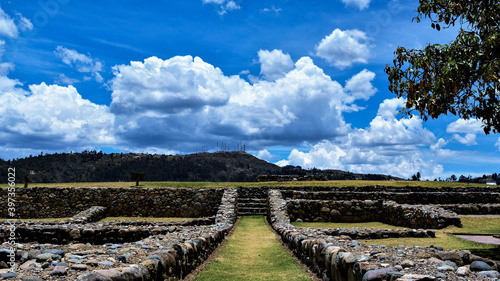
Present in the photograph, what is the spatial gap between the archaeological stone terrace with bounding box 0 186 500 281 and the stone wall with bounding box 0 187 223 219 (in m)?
0.07

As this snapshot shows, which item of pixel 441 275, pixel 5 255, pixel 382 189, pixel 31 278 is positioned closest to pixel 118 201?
pixel 5 255

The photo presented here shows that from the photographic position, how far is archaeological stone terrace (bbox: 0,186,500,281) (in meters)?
5.84

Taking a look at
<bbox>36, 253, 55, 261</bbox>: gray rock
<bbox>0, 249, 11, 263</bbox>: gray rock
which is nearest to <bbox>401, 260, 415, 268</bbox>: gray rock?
<bbox>36, 253, 55, 261</bbox>: gray rock

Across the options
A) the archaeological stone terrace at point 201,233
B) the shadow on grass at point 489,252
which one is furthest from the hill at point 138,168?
the shadow on grass at point 489,252

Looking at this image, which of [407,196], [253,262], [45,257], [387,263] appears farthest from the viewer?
[407,196]

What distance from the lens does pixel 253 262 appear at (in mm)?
10945

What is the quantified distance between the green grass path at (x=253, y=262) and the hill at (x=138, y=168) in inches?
2290

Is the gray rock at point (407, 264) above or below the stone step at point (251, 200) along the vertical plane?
above

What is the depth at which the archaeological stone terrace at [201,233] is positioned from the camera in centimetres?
584

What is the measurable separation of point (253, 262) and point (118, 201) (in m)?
17.1

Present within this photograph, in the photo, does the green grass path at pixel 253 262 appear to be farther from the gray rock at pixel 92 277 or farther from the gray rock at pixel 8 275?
the gray rock at pixel 8 275

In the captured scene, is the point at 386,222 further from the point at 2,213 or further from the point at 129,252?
the point at 2,213

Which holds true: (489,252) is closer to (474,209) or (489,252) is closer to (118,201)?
(474,209)

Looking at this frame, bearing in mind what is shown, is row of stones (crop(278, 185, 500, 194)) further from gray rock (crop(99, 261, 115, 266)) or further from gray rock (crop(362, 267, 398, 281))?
gray rock (crop(99, 261, 115, 266))
